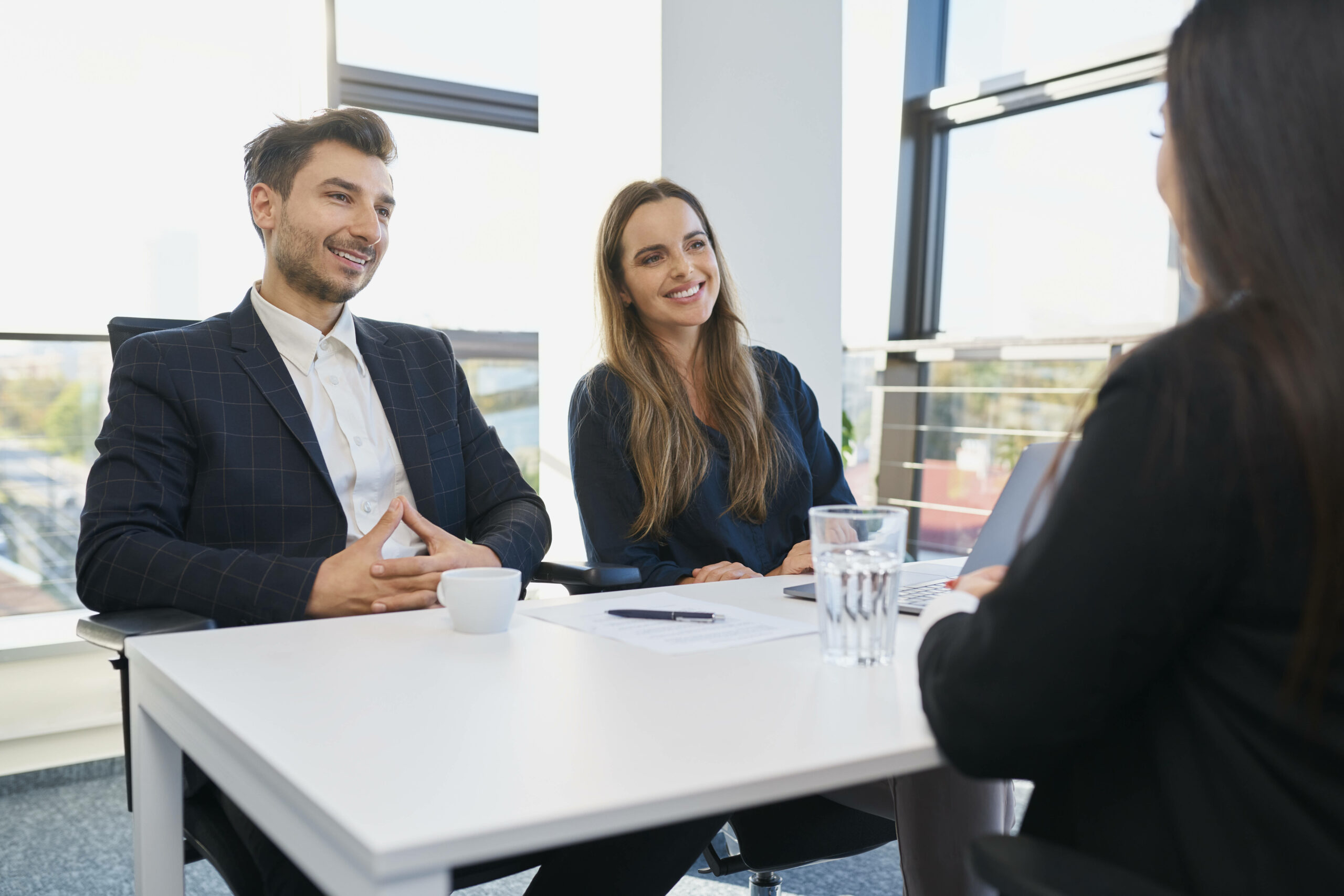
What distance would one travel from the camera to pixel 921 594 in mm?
1352

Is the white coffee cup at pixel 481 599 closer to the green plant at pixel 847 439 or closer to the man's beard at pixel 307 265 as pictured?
the man's beard at pixel 307 265

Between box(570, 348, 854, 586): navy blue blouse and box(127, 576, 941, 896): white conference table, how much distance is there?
0.78 metres

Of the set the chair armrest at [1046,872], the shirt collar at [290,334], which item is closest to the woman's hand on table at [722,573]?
the shirt collar at [290,334]

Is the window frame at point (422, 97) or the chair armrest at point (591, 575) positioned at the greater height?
the window frame at point (422, 97)

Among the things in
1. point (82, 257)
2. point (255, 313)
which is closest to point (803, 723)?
point (255, 313)

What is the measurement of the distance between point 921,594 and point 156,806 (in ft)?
3.06

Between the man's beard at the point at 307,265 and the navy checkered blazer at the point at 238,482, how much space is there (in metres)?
0.08

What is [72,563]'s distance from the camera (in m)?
3.04

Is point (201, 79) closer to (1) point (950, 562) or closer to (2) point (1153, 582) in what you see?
(1) point (950, 562)

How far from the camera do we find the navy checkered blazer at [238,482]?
145 centimetres

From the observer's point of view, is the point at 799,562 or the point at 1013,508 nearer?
the point at 1013,508

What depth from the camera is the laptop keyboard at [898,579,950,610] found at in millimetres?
1291

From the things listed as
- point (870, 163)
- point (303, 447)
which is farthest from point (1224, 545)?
point (870, 163)

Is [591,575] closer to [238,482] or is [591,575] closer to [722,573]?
[722,573]
